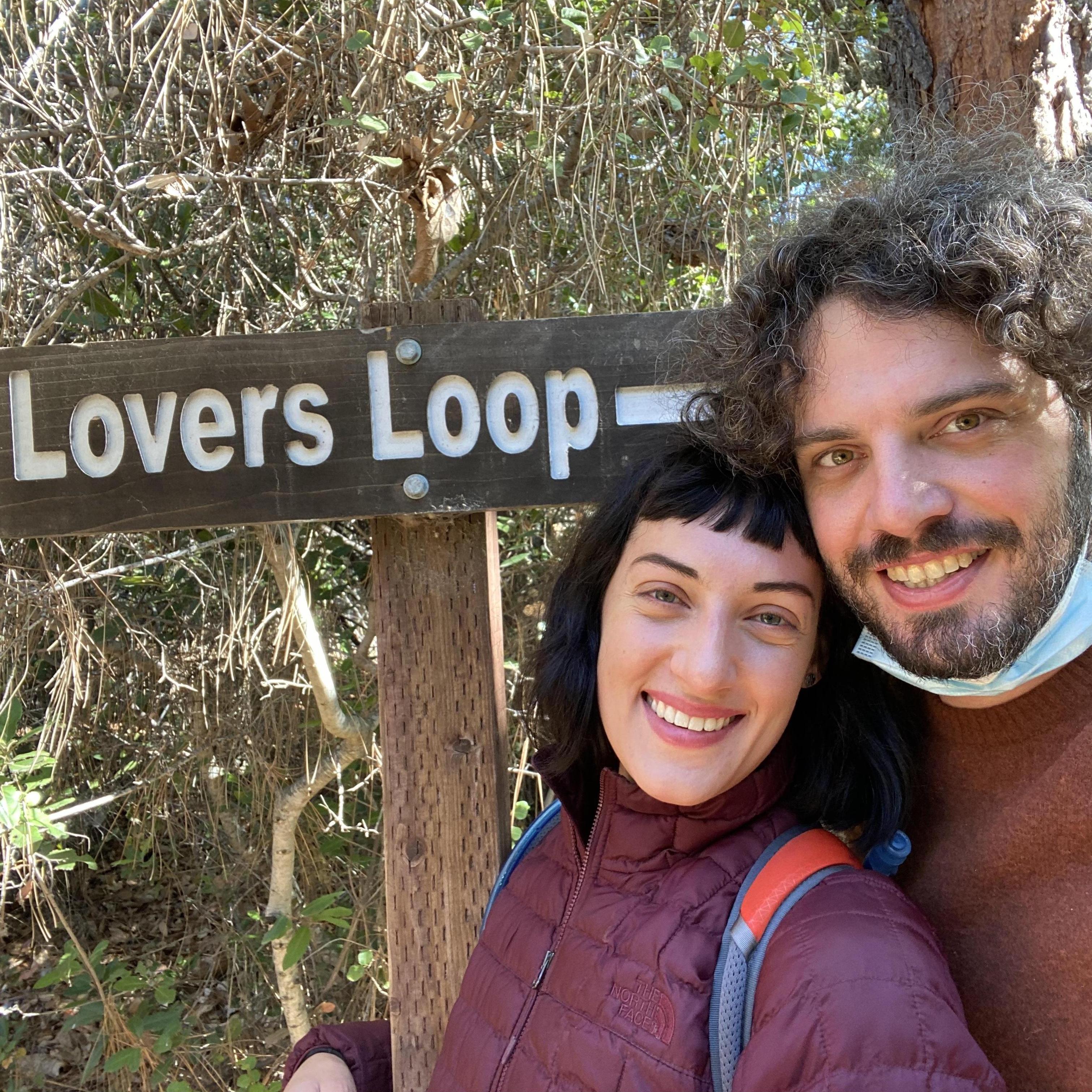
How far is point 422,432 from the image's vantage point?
4.97 feet

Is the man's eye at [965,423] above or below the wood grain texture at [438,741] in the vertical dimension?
above

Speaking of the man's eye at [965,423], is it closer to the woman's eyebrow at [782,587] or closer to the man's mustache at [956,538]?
the man's mustache at [956,538]

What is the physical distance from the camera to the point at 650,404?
1559 millimetres

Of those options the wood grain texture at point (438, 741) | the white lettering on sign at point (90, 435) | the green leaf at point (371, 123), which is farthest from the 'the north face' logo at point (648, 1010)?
the green leaf at point (371, 123)

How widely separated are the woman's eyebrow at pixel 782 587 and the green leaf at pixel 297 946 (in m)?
1.71

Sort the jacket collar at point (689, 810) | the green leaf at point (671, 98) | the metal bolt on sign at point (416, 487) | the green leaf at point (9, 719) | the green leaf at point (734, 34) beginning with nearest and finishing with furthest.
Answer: the jacket collar at point (689, 810)
the metal bolt on sign at point (416, 487)
the green leaf at point (734, 34)
the green leaf at point (671, 98)
the green leaf at point (9, 719)

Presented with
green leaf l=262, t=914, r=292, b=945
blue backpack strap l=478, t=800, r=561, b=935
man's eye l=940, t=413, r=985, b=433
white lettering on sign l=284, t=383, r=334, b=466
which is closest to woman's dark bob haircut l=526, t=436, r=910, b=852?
blue backpack strap l=478, t=800, r=561, b=935

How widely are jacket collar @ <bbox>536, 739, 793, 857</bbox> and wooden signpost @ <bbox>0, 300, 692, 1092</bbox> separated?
39 cm

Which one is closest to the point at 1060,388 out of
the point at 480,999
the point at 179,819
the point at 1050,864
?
the point at 1050,864

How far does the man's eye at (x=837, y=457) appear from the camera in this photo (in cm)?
129

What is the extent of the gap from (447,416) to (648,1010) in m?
0.88

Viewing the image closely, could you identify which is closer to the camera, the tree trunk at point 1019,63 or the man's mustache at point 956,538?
the man's mustache at point 956,538

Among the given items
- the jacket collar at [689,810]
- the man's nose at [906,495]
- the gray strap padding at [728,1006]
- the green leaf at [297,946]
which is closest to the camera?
the gray strap padding at [728,1006]

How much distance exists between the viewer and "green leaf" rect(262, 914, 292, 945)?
243 cm
